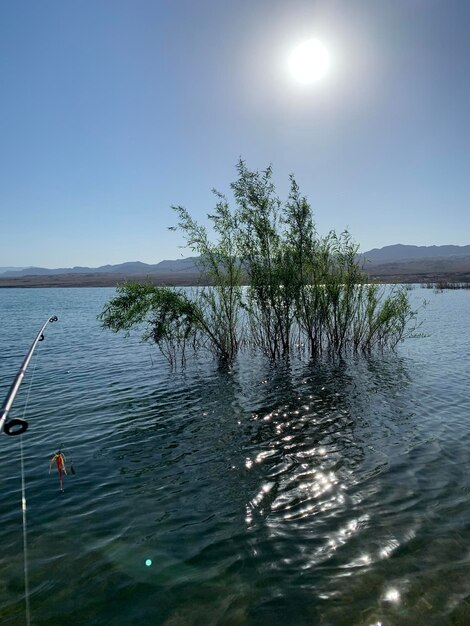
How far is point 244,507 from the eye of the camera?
9070 millimetres

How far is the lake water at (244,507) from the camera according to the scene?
6.27m

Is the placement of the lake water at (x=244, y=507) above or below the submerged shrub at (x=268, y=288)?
below

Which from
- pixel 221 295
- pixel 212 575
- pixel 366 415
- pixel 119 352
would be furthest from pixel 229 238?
pixel 212 575

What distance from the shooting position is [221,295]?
26.1 metres

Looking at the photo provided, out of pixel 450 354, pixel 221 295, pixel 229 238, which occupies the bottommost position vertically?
pixel 450 354

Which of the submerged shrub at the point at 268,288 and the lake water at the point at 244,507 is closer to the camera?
the lake water at the point at 244,507

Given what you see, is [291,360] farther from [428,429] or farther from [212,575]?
[212,575]

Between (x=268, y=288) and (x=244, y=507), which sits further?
(x=268, y=288)

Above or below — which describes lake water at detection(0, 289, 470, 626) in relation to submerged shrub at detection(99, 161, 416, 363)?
below

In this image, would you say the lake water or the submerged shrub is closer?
the lake water

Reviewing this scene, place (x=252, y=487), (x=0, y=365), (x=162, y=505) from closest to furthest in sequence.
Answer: (x=162, y=505) < (x=252, y=487) < (x=0, y=365)

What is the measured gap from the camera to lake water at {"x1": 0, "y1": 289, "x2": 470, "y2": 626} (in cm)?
627

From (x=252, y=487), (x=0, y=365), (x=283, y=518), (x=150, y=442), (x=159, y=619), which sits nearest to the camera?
(x=159, y=619)

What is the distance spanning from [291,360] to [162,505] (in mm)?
17708
